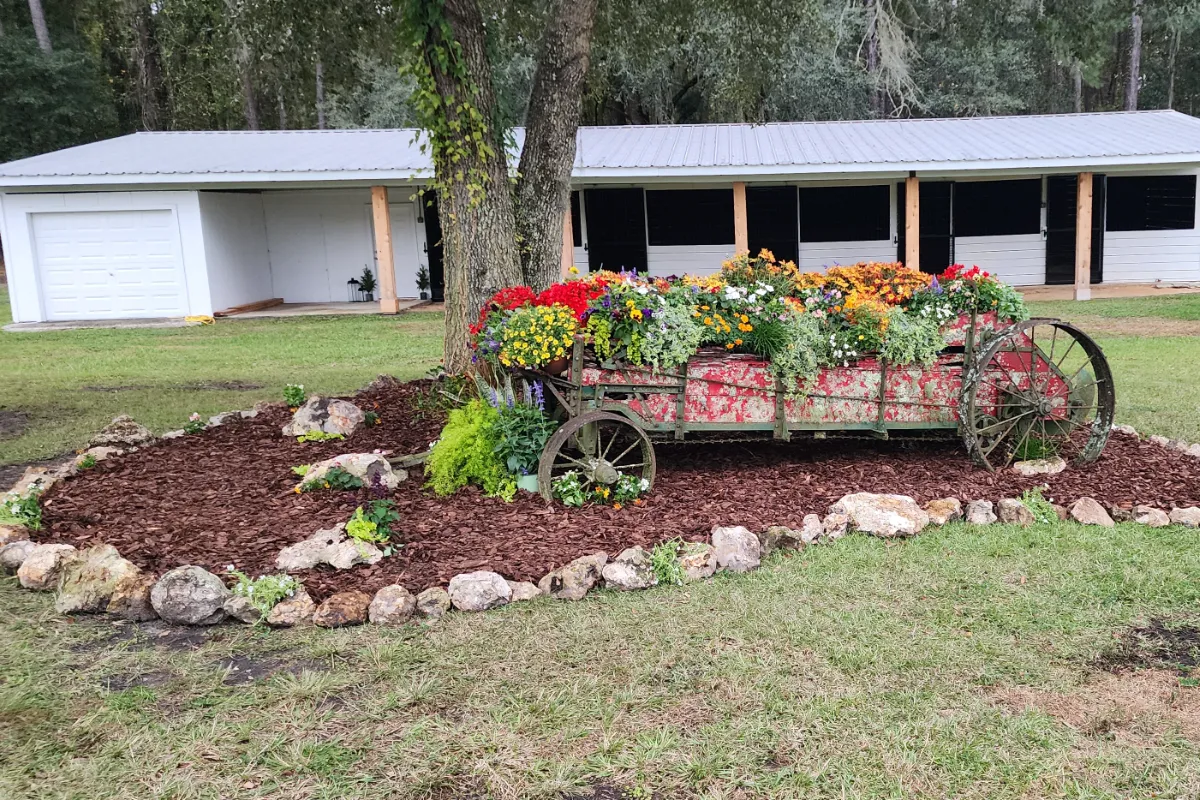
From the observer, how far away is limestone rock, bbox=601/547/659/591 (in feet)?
13.6

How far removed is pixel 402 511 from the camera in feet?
16.3

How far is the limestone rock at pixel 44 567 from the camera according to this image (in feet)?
14.0

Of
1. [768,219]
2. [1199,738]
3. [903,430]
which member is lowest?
[1199,738]

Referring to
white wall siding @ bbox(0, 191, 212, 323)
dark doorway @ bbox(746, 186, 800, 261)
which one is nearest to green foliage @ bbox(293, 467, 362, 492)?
white wall siding @ bbox(0, 191, 212, 323)

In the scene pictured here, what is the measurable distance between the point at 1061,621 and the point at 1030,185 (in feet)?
53.2

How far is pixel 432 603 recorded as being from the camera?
12.9 feet

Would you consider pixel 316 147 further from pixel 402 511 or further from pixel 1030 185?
pixel 402 511

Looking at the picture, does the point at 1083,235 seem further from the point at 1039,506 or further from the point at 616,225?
the point at 1039,506

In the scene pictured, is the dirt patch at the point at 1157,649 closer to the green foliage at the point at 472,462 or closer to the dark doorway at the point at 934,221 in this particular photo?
the green foliage at the point at 472,462

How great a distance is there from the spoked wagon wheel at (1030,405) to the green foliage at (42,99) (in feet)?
99.8

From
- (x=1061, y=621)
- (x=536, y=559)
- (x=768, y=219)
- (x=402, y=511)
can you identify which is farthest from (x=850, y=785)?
(x=768, y=219)

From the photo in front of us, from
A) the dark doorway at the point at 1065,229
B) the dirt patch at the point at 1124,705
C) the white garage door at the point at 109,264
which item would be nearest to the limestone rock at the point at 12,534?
the dirt patch at the point at 1124,705

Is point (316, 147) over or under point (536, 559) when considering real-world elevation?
over

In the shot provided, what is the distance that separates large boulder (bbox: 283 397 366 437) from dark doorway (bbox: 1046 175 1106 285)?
51.2ft
